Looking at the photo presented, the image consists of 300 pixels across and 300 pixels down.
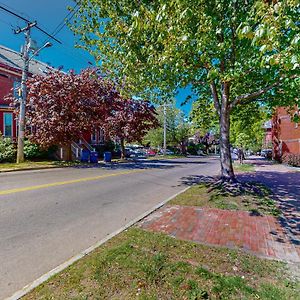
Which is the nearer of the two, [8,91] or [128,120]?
[8,91]

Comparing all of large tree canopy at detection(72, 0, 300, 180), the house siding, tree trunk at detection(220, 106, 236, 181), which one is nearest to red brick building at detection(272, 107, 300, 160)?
tree trunk at detection(220, 106, 236, 181)

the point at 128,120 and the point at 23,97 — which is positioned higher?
the point at 23,97

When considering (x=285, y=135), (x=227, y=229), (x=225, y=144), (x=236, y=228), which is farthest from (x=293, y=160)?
(x=227, y=229)

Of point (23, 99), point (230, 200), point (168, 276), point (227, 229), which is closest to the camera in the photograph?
point (168, 276)

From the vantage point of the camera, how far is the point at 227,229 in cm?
511

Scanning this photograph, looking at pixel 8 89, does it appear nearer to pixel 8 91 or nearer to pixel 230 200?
pixel 8 91

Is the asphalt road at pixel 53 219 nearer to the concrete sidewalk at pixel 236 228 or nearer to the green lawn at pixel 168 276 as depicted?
the green lawn at pixel 168 276

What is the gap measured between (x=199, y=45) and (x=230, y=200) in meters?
4.66

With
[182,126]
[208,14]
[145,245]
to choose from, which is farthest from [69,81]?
[182,126]

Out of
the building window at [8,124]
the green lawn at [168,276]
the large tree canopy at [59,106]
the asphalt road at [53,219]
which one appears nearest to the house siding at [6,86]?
the building window at [8,124]

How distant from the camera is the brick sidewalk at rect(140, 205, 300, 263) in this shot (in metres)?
4.27

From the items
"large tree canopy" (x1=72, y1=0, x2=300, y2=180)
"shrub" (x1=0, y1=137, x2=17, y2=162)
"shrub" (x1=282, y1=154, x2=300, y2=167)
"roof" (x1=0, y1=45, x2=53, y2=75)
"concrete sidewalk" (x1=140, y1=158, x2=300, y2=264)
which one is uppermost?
"roof" (x1=0, y1=45, x2=53, y2=75)

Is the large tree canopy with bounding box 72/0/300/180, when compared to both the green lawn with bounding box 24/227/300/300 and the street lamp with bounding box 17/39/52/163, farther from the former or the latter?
the street lamp with bounding box 17/39/52/163

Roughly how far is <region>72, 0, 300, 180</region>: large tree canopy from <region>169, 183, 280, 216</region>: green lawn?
1549 millimetres
